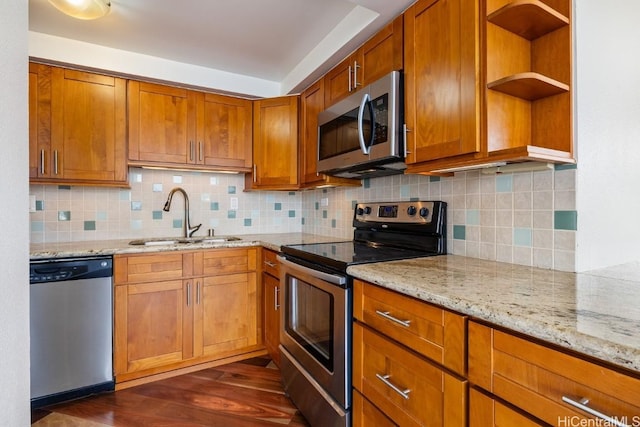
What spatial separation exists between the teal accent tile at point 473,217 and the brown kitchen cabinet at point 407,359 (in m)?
0.68

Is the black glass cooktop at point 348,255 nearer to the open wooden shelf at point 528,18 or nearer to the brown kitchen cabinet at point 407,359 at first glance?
the brown kitchen cabinet at point 407,359

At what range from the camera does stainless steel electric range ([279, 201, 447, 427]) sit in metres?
1.37

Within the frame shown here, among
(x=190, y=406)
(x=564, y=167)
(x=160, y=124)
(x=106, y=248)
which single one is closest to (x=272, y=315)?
(x=190, y=406)

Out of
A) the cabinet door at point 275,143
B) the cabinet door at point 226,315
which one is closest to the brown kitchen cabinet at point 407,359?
the cabinet door at point 226,315

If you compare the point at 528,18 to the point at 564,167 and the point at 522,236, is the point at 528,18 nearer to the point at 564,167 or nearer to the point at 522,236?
the point at 564,167

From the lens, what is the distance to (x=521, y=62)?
128 centimetres

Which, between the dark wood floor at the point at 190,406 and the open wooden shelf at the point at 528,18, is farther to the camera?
the dark wood floor at the point at 190,406

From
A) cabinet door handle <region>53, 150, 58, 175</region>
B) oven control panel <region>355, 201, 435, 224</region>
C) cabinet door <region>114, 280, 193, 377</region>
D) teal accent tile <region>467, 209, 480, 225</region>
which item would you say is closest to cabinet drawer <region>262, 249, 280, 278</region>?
cabinet door <region>114, 280, 193, 377</region>

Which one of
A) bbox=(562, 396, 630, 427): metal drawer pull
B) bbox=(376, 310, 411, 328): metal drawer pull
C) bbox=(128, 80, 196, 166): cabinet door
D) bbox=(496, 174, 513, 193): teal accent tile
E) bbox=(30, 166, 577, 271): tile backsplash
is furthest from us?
bbox=(128, 80, 196, 166): cabinet door

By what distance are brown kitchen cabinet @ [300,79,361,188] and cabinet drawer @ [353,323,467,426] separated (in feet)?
4.07

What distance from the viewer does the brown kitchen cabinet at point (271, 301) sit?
2.24 meters

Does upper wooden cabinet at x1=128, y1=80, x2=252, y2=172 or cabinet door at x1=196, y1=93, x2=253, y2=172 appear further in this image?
cabinet door at x1=196, y1=93, x2=253, y2=172

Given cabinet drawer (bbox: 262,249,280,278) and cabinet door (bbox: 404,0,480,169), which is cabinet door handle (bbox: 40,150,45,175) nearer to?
cabinet drawer (bbox: 262,249,280,278)
